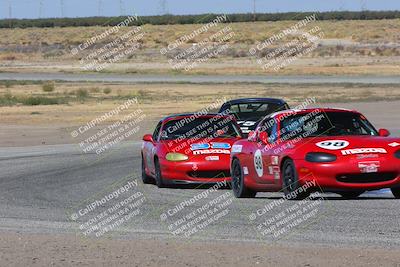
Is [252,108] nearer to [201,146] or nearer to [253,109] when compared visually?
[253,109]

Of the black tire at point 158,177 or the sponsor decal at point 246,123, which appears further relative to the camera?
the sponsor decal at point 246,123

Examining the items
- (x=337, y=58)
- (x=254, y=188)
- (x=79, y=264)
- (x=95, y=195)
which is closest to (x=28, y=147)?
(x=95, y=195)

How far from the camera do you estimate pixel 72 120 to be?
40.6 metres

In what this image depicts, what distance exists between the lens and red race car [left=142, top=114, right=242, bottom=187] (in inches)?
728

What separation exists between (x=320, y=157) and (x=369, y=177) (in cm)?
68

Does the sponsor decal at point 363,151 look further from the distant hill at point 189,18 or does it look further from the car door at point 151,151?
the distant hill at point 189,18

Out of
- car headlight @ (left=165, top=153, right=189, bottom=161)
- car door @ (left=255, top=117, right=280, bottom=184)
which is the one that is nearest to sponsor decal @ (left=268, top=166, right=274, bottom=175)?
car door @ (left=255, top=117, right=280, bottom=184)

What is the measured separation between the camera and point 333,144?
15.0m

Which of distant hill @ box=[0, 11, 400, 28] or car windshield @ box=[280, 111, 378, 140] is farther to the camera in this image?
distant hill @ box=[0, 11, 400, 28]

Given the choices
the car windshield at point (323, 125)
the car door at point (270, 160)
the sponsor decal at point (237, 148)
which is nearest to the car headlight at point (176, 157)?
the sponsor decal at point (237, 148)

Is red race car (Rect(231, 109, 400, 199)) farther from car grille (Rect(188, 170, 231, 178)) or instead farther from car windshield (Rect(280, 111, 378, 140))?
car grille (Rect(188, 170, 231, 178))

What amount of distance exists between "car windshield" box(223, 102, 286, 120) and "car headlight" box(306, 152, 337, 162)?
11925mm

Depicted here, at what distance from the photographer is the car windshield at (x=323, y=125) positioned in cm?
1575

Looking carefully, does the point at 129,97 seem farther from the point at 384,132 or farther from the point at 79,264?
the point at 79,264
